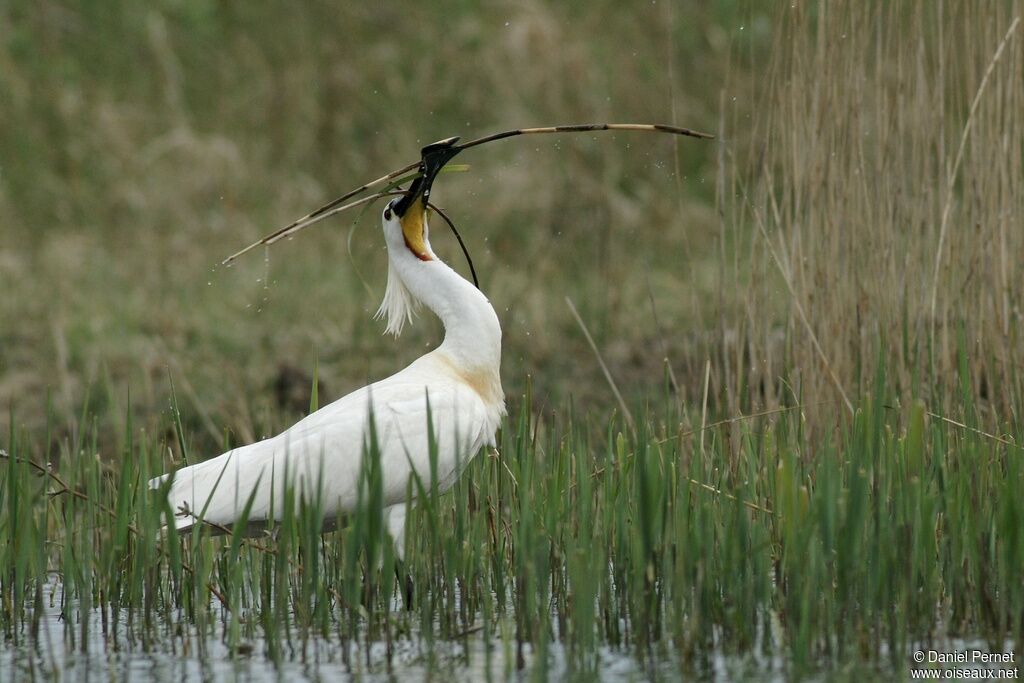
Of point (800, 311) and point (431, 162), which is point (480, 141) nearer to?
point (431, 162)

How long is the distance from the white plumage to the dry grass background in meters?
0.64

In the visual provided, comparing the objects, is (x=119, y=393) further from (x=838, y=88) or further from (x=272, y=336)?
(x=838, y=88)

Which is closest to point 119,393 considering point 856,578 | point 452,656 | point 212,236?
point 212,236

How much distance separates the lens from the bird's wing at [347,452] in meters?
4.23

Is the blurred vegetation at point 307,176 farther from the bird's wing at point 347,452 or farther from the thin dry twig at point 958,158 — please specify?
the bird's wing at point 347,452

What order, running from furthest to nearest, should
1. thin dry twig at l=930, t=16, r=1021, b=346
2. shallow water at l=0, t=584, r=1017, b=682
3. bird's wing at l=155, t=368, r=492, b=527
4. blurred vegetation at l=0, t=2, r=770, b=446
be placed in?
1. blurred vegetation at l=0, t=2, r=770, b=446
2. thin dry twig at l=930, t=16, r=1021, b=346
3. bird's wing at l=155, t=368, r=492, b=527
4. shallow water at l=0, t=584, r=1017, b=682

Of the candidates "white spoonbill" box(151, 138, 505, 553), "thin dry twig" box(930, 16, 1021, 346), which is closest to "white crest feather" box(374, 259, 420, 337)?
"white spoonbill" box(151, 138, 505, 553)

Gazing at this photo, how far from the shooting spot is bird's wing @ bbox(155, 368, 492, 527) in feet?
13.9

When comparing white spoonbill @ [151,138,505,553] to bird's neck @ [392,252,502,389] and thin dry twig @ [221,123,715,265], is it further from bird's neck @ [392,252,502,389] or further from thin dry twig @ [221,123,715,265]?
thin dry twig @ [221,123,715,265]

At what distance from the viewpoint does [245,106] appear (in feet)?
39.0

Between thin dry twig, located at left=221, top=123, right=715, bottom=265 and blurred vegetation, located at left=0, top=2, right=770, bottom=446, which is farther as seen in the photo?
blurred vegetation, located at left=0, top=2, right=770, bottom=446

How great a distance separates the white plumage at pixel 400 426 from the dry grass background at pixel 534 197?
0.64 meters

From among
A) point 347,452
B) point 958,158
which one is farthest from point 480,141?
point 958,158

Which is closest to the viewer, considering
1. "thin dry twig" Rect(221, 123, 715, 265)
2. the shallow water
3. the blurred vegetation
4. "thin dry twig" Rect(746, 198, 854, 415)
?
the shallow water
